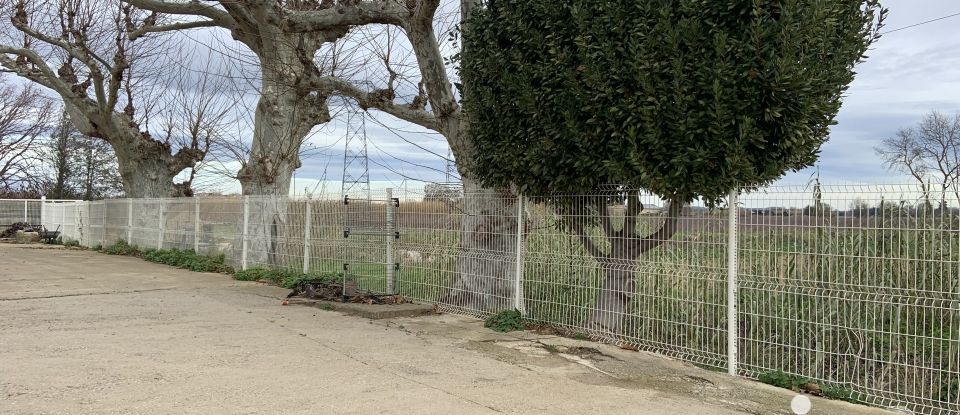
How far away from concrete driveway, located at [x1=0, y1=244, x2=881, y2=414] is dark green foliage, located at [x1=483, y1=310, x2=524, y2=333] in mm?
266

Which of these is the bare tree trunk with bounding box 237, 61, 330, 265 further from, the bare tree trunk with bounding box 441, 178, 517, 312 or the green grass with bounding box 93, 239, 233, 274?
the bare tree trunk with bounding box 441, 178, 517, 312

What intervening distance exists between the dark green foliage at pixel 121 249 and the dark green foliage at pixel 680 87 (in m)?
16.8

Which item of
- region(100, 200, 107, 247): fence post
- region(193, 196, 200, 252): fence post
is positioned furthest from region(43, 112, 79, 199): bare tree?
region(193, 196, 200, 252): fence post

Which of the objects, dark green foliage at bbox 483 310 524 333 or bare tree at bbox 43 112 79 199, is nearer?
dark green foliage at bbox 483 310 524 333

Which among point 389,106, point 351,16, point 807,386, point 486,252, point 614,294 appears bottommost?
point 807,386

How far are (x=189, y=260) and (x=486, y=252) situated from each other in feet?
32.8

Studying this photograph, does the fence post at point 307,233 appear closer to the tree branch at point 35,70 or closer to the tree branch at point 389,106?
the tree branch at point 389,106

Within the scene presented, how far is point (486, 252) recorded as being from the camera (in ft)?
30.3

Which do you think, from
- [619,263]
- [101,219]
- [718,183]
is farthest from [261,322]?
[101,219]

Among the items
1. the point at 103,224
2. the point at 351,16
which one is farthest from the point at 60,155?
the point at 351,16

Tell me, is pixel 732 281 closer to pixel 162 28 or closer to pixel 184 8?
pixel 184 8

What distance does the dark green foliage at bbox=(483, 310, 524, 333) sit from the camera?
8384mm

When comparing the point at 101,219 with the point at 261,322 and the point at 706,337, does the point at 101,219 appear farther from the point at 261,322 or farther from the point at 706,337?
the point at 706,337

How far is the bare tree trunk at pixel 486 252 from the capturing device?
898 centimetres
